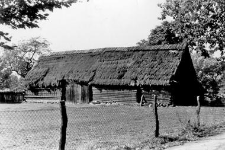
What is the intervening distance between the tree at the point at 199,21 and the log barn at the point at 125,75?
5.87 feet

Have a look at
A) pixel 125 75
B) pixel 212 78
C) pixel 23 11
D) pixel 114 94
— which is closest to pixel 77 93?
pixel 114 94

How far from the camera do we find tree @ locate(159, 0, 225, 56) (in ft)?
101

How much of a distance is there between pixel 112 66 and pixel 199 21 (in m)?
10.1

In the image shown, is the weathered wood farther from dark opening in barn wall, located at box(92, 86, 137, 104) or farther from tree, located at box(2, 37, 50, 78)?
tree, located at box(2, 37, 50, 78)

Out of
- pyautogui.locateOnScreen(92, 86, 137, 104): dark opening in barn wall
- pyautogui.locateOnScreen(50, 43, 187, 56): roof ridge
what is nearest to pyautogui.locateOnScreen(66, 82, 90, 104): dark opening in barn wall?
pyautogui.locateOnScreen(92, 86, 137, 104): dark opening in barn wall

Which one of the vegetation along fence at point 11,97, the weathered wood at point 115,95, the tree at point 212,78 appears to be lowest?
the vegetation along fence at point 11,97

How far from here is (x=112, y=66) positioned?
108 ft

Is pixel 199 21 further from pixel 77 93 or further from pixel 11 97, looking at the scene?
pixel 11 97

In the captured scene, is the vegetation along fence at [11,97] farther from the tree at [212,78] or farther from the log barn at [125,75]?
the tree at [212,78]

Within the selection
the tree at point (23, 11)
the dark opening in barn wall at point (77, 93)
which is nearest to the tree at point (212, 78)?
the dark opening in barn wall at point (77, 93)

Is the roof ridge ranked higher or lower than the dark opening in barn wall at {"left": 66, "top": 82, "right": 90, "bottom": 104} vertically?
higher

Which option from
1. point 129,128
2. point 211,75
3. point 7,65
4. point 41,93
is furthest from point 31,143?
point 7,65

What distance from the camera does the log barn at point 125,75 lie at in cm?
2905

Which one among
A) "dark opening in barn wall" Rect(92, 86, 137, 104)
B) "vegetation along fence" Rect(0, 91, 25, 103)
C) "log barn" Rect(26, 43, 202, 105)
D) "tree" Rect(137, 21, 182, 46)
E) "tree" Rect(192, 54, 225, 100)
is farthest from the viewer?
"vegetation along fence" Rect(0, 91, 25, 103)
